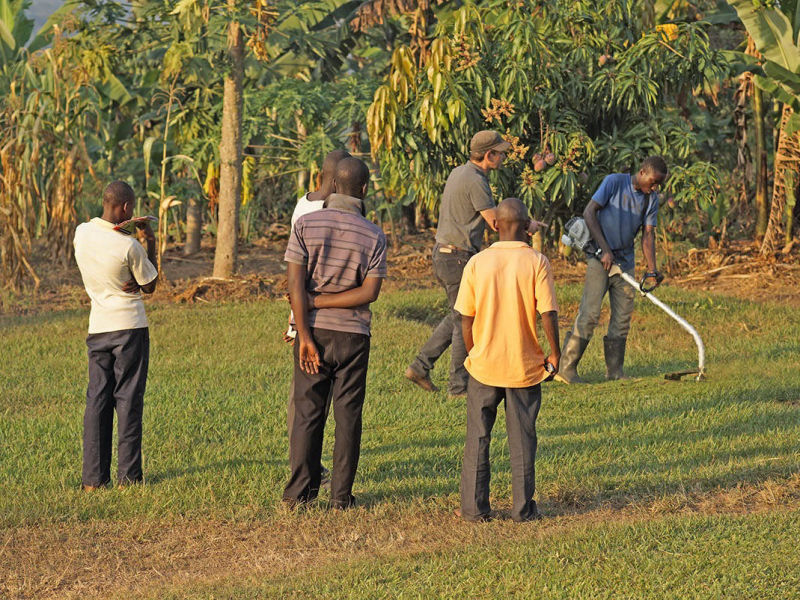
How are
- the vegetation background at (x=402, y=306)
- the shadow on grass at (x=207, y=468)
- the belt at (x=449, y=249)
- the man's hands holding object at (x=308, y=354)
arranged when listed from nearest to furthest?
1. the vegetation background at (x=402, y=306)
2. the man's hands holding object at (x=308, y=354)
3. the shadow on grass at (x=207, y=468)
4. the belt at (x=449, y=249)

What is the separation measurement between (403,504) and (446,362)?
4684mm

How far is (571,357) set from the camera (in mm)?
9773

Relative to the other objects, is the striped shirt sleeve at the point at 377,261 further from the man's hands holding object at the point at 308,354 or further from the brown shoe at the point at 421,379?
the brown shoe at the point at 421,379

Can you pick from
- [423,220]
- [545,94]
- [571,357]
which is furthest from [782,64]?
[423,220]

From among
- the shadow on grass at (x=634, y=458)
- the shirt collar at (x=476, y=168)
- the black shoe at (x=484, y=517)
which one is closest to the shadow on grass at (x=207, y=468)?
the shadow on grass at (x=634, y=458)

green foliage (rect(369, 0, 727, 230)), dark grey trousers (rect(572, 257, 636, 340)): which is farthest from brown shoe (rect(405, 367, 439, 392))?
green foliage (rect(369, 0, 727, 230))

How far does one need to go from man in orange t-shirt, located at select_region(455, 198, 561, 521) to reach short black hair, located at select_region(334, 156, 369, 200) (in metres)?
0.79

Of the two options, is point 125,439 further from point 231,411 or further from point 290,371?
point 290,371

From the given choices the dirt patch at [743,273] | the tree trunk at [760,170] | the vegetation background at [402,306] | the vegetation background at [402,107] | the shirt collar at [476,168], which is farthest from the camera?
the tree trunk at [760,170]

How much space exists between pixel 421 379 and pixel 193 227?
9650 mm

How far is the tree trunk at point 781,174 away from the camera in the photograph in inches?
619

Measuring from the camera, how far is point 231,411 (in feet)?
29.3

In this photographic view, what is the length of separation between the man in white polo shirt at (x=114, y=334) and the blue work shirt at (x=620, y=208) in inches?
169

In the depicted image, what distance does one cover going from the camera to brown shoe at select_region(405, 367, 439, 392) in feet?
30.5
